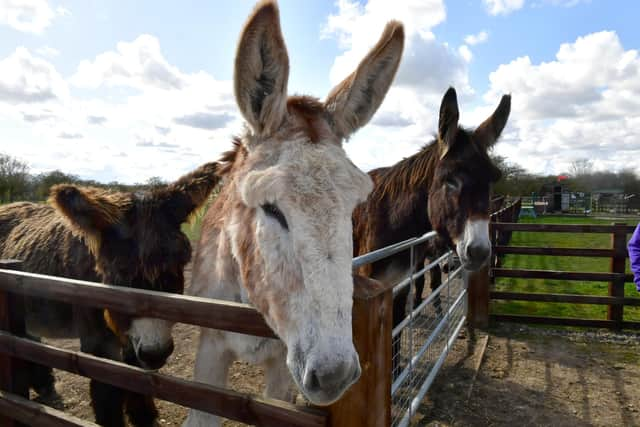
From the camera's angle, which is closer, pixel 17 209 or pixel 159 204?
pixel 159 204

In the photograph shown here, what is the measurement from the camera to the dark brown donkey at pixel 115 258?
2.78 meters

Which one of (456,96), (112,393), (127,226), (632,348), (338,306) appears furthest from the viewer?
(632,348)

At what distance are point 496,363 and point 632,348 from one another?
2.33 metres

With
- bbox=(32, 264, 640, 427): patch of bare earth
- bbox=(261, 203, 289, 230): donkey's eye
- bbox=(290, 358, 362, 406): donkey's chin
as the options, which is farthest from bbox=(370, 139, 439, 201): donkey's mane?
bbox=(290, 358, 362, 406): donkey's chin

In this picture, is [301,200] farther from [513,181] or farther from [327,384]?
[513,181]

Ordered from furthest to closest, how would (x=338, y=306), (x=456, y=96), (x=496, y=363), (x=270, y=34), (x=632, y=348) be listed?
(x=632, y=348) < (x=496, y=363) < (x=456, y=96) < (x=270, y=34) < (x=338, y=306)

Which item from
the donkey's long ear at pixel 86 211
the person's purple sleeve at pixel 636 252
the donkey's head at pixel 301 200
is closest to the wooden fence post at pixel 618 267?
the person's purple sleeve at pixel 636 252

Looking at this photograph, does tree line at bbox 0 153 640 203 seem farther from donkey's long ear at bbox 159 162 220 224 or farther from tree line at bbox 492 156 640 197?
donkey's long ear at bbox 159 162 220 224

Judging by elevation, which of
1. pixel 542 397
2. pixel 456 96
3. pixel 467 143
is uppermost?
pixel 456 96

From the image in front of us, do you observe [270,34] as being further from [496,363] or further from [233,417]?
[496,363]

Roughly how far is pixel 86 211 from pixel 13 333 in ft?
3.07

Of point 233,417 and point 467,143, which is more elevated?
point 467,143

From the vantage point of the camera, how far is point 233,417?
176cm

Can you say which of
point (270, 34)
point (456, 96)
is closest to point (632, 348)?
point (456, 96)
